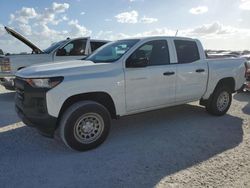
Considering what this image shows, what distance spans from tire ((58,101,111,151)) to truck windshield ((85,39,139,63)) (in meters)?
1.04

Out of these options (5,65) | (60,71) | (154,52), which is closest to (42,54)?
(5,65)

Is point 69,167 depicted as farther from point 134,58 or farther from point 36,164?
point 134,58

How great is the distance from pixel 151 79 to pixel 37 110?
2.18 meters

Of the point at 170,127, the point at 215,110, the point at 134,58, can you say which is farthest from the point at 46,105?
the point at 215,110

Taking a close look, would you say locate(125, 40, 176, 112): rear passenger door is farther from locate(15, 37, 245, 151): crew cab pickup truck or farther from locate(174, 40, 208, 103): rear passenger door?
locate(174, 40, 208, 103): rear passenger door

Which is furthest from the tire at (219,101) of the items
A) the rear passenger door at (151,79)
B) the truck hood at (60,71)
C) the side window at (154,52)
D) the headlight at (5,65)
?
the headlight at (5,65)

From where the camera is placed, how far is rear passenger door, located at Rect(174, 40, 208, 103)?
18.9 feet

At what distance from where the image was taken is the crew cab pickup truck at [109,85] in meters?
4.25

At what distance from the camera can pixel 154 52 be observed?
17.9 feet

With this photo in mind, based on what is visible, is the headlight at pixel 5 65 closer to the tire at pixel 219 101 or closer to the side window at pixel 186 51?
the side window at pixel 186 51

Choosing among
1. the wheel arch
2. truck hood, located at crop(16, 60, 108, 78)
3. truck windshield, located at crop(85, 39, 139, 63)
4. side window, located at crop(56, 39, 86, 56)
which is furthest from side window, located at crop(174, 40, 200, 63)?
side window, located at crop(56, 39, 86, 56)

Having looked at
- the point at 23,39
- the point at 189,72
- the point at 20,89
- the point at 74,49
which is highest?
the point at 23,39

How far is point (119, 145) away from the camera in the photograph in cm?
482

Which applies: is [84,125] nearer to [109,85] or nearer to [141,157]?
[109,85]
